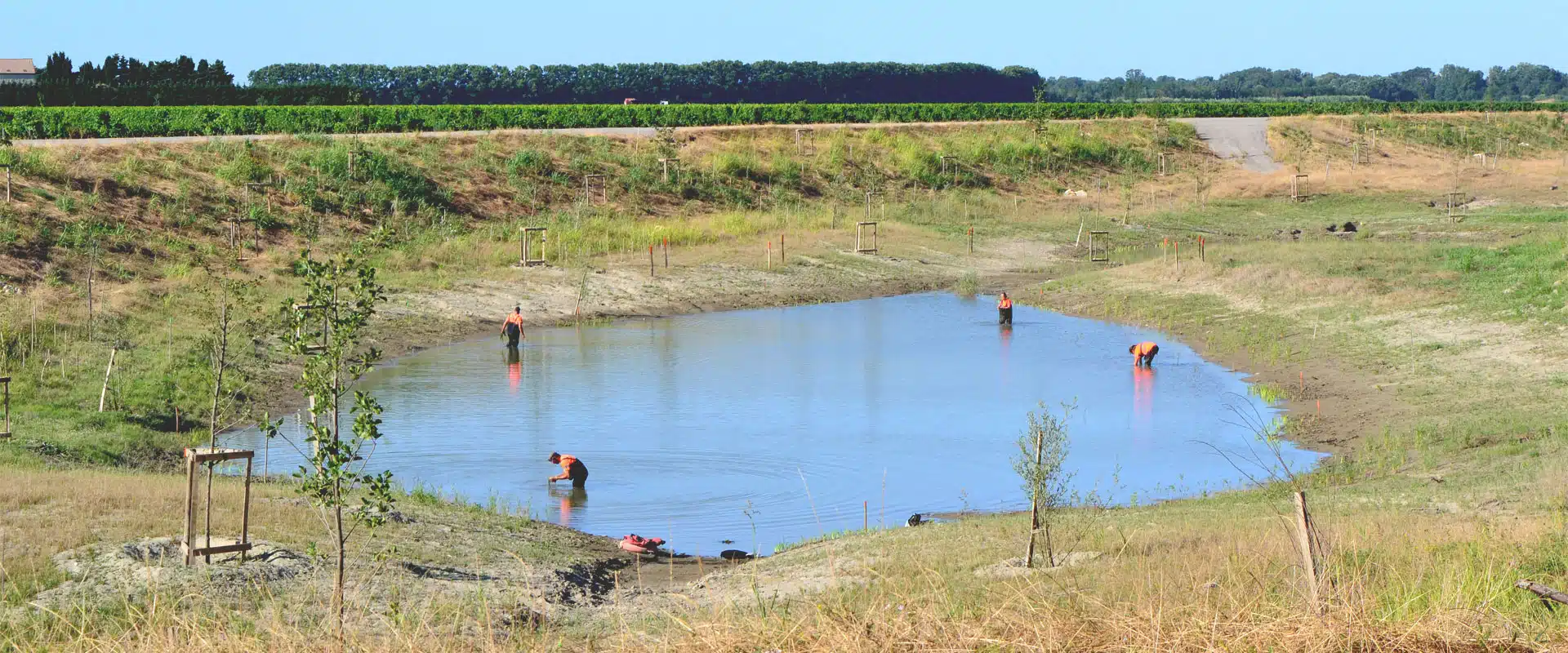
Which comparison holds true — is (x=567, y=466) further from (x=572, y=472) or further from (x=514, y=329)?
(x=514, y=329)

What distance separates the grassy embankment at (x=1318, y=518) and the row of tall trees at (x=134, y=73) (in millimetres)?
50852

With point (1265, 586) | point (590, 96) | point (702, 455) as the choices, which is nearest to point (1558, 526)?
point (1265, 586)

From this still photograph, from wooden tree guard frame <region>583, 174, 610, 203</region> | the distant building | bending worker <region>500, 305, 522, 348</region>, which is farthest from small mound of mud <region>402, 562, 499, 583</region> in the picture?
the distant building

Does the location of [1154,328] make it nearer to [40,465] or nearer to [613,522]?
[613,522]

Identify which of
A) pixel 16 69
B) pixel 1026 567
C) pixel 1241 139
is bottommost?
pixel 1026 567

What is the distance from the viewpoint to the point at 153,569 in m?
14.3

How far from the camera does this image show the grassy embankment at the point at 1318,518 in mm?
8703

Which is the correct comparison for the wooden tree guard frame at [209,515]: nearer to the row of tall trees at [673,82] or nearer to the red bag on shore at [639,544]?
the red bag on shore at [639,544]

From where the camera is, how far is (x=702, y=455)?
2461 centimetres

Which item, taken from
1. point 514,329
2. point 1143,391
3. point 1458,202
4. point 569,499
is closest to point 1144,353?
point 1143,391

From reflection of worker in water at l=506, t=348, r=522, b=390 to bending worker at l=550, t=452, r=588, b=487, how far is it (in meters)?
8.98

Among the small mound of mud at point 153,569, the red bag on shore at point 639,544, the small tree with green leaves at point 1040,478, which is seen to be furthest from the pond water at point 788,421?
the small mound of mud at point 153,569

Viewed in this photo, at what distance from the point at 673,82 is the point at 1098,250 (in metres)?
87.5

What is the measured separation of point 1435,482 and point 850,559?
7627mm
